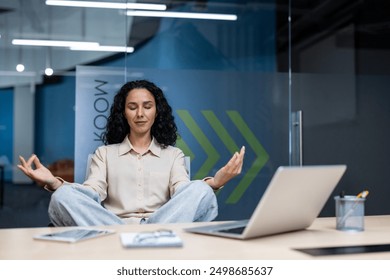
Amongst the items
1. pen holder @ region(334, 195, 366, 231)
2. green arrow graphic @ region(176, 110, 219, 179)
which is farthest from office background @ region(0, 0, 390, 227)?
pen holder @ region(334, 195, 366, 231)

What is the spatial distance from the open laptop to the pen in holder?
69 millimetres

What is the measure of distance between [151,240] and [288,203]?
40cm

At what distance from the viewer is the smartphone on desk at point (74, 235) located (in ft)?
4.57

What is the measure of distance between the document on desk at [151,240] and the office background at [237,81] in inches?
126

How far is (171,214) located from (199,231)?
579 mm

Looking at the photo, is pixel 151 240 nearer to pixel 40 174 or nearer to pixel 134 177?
pixel 40 174

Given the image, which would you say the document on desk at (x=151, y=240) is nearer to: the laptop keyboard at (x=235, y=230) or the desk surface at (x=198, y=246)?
the desk surface at (x=198, y=246)

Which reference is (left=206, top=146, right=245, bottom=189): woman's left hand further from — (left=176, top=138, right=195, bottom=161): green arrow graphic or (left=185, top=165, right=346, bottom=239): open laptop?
(left=176, top=138, right=195, bottom=161): green arrow graphic

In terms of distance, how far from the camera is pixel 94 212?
6.77 feet

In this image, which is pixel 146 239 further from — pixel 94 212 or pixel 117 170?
pixel 117 170

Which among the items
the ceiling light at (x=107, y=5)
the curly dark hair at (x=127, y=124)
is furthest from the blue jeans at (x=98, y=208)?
the ceiling light at (x=107, y=5)

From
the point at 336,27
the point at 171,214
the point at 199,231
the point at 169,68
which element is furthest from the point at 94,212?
the point at 336,27

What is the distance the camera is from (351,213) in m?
1.65
